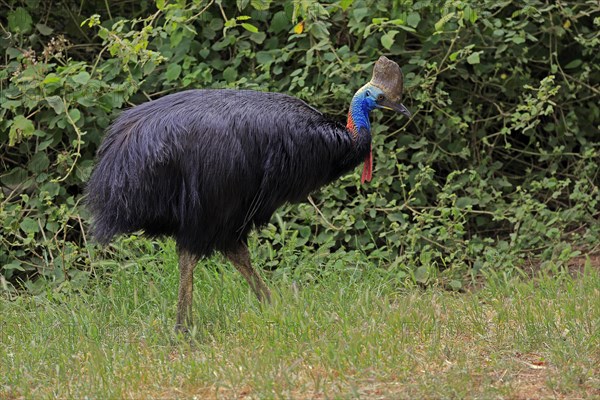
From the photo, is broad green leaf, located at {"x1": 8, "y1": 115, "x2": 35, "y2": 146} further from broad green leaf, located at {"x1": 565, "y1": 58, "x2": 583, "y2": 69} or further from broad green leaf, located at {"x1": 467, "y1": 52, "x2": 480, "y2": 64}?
broad green leaf, located at {"x1": 565, "y1": 58, "x2": 583, "y2": 69}

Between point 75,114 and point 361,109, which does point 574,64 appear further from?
point 75,114

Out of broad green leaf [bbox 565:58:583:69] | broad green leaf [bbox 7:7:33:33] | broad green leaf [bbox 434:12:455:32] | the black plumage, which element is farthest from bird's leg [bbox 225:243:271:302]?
broad green leaf [bbox 565:58:583:69]

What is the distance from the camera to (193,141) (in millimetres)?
5051

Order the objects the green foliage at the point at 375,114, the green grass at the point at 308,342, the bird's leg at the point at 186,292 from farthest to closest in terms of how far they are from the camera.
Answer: the green foliage at the point at 375,114, the bird's leg at the point at 186,292, the green grass at the point at 308,342

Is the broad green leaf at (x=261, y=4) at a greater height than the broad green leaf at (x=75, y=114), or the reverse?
the broad green leaf at (x=261, y=4)

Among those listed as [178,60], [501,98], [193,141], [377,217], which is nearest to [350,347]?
[193,141]

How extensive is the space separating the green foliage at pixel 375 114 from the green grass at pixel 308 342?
923 mm

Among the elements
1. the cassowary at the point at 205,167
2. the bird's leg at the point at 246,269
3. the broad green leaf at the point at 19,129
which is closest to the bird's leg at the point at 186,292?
the cassowary at the point at 205,167

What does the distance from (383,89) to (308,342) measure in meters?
1.54

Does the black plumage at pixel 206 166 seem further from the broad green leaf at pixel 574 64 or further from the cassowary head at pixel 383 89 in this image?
the broad green leaf at pixel 574 64

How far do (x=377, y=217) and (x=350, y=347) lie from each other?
8.98 ft

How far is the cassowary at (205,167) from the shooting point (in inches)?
199

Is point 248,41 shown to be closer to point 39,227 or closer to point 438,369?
point 39,227

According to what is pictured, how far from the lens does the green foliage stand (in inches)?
271
